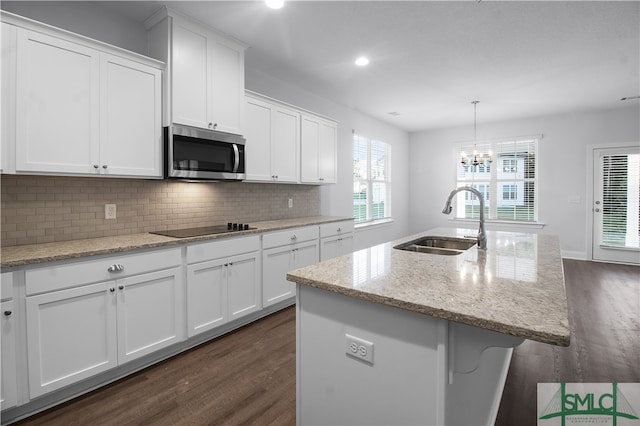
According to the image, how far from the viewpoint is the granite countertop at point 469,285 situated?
3.16 feet

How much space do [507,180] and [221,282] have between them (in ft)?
19.9

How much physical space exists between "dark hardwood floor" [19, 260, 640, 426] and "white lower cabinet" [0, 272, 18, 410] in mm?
219

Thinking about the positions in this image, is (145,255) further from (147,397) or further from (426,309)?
(426,309)

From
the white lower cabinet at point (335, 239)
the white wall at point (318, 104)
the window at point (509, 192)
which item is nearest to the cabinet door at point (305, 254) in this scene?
the white lower cabinet at point (335, 239)

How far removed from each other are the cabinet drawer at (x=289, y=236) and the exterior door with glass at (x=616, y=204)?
533cm

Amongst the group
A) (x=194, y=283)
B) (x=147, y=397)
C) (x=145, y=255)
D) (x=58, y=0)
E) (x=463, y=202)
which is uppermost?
(x=58, y=0)

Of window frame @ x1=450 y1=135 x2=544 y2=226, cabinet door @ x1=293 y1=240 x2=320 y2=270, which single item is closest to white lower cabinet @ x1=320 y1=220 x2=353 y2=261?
cabinet door @ x1=293 y1=240 x2=320 y2=270

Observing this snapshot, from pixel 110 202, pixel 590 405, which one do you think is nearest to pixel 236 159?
pixel 110 202

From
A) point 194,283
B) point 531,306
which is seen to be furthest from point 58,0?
point 531,306

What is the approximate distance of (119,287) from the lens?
6.89ft

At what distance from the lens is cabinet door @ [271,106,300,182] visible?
3.61m

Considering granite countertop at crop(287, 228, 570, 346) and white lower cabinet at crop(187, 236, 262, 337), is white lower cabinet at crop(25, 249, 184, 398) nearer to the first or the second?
white lower cabinet at crop(187, 236, 262, 337)

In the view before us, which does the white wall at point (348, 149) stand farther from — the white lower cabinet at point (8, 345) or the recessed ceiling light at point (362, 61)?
the white lower cabinet at point (8, 345)

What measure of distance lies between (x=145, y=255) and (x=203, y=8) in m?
1.90
